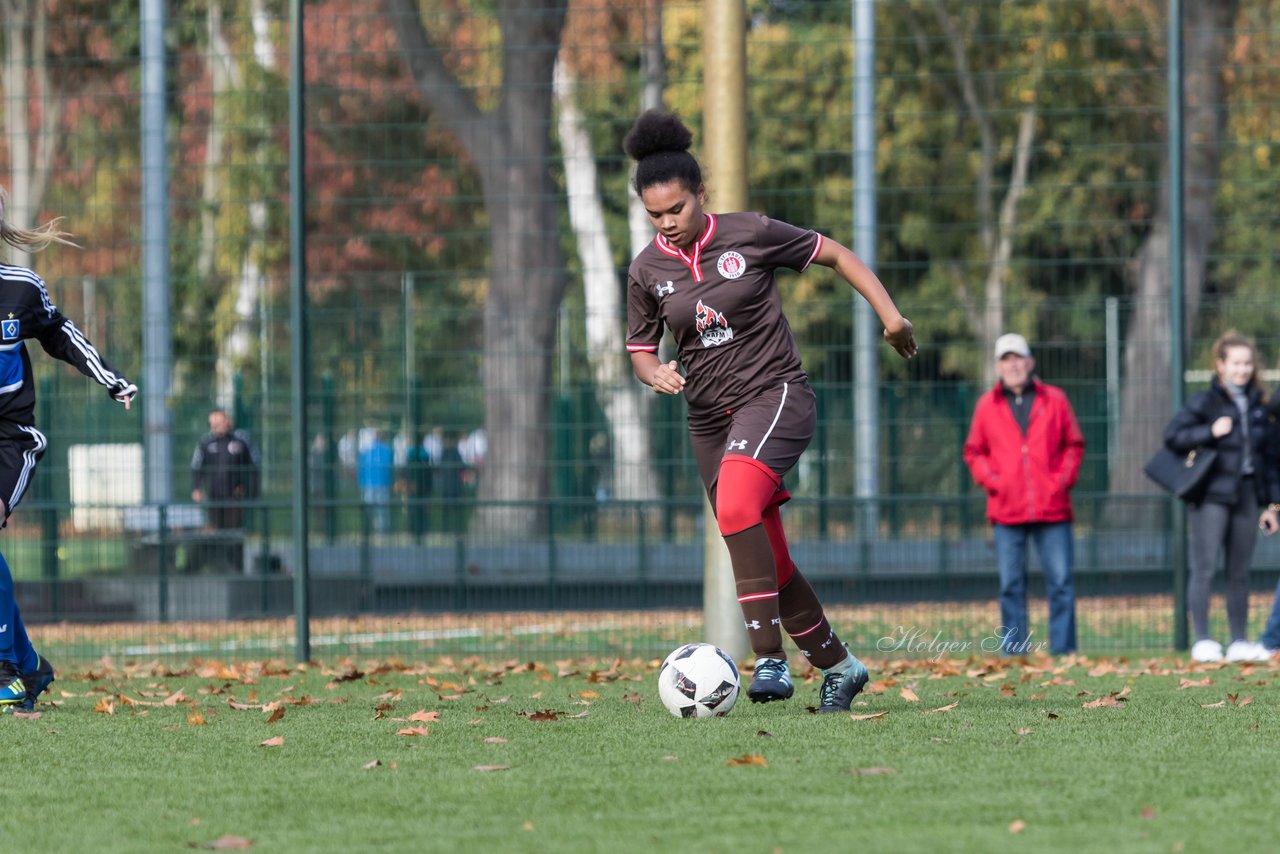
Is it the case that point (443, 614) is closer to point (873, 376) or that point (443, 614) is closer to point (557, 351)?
point (557, 351)

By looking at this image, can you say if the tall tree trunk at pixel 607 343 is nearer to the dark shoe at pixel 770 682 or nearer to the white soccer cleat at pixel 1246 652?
the white soccer cleat at pixel 1246 652

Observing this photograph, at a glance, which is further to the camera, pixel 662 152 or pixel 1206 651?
pixel 1206 651

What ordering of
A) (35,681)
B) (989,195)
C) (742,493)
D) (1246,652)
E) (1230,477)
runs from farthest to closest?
(989,195)
(1230,477)
(1246,652)
(35,681)
(742,493)

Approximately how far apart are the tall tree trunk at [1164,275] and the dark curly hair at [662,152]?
192 inches

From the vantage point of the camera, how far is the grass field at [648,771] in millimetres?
4305

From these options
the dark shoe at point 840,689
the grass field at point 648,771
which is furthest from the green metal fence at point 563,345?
the dark shoe at point 840,689

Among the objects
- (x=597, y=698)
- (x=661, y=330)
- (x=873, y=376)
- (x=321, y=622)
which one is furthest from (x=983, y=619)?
(x=661, y=330)

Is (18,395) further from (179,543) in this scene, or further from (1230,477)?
(1230,477)

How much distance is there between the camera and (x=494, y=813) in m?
4.59

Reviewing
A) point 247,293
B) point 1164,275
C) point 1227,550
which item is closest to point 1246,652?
point 1227,550

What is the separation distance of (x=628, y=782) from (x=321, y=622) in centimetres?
641

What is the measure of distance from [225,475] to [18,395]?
4.62 meters

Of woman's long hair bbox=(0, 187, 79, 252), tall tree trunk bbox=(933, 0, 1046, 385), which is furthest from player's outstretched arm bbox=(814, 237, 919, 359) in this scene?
tall tree trunk bbox=(933, 0, 1046, 385)

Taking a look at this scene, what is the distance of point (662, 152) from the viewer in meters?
6.37
